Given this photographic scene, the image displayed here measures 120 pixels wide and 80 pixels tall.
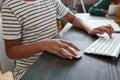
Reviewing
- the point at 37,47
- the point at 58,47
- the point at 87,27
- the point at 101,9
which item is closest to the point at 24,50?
the point at 37,47

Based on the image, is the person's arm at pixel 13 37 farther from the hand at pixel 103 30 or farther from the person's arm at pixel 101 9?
the person's arm at pixel 101 9

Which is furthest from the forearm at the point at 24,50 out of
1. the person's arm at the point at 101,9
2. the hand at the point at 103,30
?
the person's arm at the point at 101,9

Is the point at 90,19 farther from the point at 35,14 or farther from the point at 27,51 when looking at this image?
the point at 27,51

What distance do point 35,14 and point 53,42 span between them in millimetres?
260

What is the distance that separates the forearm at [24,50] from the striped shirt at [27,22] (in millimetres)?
59

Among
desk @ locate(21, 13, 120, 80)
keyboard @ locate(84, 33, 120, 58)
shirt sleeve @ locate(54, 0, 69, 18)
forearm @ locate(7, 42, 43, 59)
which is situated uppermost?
shirt sleeve @ locate(54, 0, 69, 18)

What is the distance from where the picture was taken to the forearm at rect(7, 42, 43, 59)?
0.93 m

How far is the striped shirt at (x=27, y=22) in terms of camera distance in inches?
39.2

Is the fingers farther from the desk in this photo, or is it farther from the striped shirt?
the striped shirt

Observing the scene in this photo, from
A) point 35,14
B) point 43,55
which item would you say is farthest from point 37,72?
point 35,14

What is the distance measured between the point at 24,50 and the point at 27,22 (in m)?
0.16

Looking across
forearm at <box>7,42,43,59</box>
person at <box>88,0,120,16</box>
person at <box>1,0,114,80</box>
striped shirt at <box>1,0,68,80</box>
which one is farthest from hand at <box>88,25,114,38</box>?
person at <box>88,0,120,16</box>

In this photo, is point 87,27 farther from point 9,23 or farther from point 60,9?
point 9,23

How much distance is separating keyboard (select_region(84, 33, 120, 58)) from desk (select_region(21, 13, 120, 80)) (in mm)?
22
